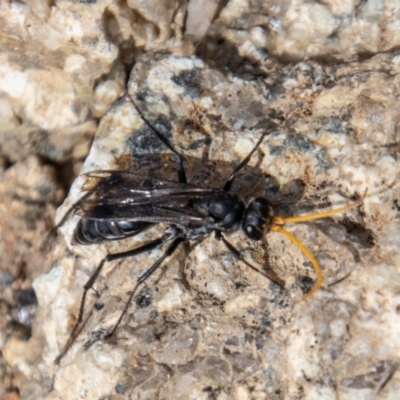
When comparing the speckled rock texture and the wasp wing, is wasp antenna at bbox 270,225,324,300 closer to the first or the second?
the speckled rock texture

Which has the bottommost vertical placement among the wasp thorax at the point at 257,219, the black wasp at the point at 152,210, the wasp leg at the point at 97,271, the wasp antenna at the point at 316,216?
the wasp leg at the point at 97,271

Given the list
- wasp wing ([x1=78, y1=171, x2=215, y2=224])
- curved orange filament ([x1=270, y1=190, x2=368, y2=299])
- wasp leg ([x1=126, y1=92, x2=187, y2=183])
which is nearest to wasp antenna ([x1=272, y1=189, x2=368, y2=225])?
curved orange filament ([x1=270, y1=190, x2=368, y2=299])

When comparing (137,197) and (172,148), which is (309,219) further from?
(137,197)

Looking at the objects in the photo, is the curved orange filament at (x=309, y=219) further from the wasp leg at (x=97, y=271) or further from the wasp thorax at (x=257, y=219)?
the wasp leg at (x=97, y=271)

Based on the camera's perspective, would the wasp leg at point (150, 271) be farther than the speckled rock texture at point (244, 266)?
Yes

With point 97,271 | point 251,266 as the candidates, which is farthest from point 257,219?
point 97,271

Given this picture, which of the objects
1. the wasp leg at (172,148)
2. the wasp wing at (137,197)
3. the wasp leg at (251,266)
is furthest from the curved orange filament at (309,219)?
the wasp leg at (172,148)

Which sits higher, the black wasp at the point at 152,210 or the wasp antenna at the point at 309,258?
the wasp antenna at the point at 309,258
